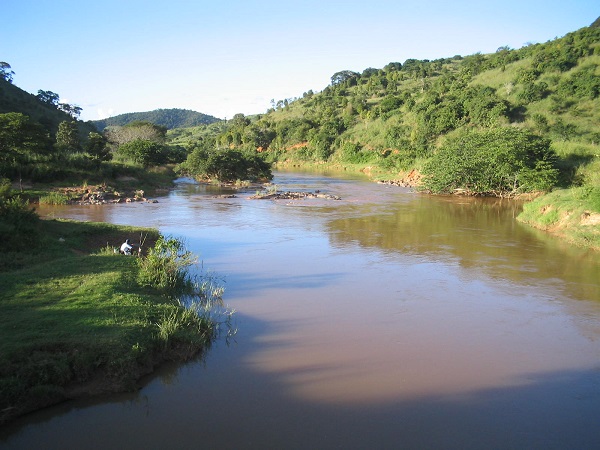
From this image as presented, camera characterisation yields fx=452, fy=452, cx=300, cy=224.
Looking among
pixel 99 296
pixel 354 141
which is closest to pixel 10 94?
pixel 354 141

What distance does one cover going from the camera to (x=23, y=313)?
7.67 meters

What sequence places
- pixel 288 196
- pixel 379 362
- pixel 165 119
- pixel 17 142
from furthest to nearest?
pixel 165 119 < pixel 288 196 < pixel 17 142 < pixel 379 362

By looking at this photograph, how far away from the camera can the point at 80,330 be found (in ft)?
23.6

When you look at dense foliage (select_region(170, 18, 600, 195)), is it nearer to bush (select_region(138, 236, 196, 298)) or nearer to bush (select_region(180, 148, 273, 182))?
bush (select_region(180, 148, 273, 182))

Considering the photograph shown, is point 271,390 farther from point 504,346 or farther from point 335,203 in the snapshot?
point 335,203

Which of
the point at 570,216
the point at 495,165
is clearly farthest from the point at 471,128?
the point at 570,216

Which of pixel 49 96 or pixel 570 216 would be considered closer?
pixel 570 216

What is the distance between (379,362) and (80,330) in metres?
4.98

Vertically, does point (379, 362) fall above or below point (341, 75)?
below

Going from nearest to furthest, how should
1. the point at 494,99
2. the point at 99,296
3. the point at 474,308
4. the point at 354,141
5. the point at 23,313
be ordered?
the point at 23,313
the point at 99,296
the point at 474,308
the point at 494,99
the point at 354,141

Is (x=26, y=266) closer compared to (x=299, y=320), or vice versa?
(x=299, y=320)

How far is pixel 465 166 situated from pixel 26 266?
26.4 metres

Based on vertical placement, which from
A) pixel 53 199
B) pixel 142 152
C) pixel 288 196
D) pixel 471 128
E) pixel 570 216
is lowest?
pixel 288 196

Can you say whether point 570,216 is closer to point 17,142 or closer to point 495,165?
point 495,165
